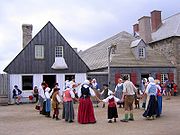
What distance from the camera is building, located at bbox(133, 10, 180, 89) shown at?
3209 centimetres

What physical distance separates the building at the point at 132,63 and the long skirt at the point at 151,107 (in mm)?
14660

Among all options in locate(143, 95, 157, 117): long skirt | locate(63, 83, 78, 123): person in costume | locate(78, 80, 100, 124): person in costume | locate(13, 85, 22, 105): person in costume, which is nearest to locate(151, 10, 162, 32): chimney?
locate(13, 85, 22, 105): person in costume

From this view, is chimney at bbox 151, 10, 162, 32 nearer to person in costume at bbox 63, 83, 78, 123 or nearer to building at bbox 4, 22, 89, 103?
building at bbox 4, 22, 89, 103

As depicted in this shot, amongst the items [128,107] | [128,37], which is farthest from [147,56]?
[128,107]

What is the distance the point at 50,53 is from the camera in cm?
2656

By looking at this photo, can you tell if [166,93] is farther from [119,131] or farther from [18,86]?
[119,131]

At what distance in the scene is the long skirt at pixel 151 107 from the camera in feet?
42.9

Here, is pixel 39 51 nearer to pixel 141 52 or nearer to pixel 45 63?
pixel 45 63

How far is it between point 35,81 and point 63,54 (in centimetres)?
320

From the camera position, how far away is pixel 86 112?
12.5 m

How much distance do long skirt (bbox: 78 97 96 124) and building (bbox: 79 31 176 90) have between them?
1516 cm

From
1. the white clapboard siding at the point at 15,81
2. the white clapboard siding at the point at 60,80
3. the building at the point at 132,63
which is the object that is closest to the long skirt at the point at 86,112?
the white clapboard siding at the point at 15,81

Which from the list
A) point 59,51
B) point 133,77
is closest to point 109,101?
point 59,51

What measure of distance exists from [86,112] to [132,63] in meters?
18.4
